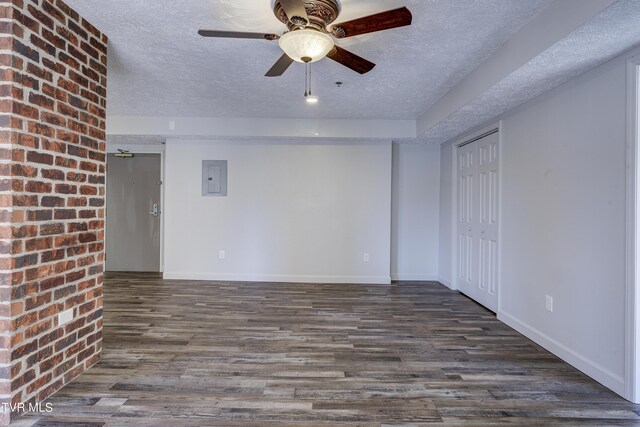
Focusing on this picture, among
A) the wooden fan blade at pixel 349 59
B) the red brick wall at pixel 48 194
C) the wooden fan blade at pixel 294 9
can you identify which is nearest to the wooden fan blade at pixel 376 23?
the wooden fan blade at pixel 349 59

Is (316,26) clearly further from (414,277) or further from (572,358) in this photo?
(414,277)

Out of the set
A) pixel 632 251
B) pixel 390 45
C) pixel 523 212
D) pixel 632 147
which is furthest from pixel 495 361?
pixel 390 45

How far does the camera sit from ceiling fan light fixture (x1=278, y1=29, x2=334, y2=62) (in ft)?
6.10

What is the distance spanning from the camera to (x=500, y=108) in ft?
11.0

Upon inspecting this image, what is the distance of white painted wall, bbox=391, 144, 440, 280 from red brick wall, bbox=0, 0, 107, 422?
4063 mm

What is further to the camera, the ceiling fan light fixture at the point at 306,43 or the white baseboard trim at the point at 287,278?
the white baseboard trim at the point at 287,278

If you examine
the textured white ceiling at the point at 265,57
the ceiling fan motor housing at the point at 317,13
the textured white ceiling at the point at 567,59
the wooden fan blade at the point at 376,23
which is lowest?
the textured white ceiling at the point at 567,59

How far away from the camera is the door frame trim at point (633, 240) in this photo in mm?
2016

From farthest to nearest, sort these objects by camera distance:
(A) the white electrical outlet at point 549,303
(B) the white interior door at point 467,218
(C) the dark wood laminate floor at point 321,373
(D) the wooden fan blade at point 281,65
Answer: (B) the white interior door at point 467,218
(A) the white electrical outlet at point 549,303
(D) the wooden fan blade at point 281,65
(C) the dark wood laminate floor at point 321,373

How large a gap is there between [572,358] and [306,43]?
293cm

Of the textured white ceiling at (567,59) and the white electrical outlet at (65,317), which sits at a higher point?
the textured white ceiling at (567,59)

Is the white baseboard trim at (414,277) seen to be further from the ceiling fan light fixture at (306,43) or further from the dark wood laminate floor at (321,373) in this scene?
the ceiling fan light fixture at (306,43)

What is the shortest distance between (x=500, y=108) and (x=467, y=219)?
1.59m

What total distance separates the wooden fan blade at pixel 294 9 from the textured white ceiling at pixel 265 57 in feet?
1.26
